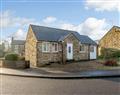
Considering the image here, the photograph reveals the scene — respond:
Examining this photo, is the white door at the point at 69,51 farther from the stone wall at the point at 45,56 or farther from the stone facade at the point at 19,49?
the stone facade at the point at 19,49

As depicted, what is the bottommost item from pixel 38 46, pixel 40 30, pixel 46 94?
pixel 46 94

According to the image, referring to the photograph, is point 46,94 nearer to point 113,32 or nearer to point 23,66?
point 23,66

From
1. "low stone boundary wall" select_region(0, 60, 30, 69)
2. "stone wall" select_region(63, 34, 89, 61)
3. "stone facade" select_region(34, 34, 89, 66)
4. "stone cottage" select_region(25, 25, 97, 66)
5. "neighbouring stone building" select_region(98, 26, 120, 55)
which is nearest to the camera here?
"low stone boundary wall" select_region(0, 60, 30, 69)

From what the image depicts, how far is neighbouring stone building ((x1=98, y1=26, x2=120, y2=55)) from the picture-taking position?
50.8m

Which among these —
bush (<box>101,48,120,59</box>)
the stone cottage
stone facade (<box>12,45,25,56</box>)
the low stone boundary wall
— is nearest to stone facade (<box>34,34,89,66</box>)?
the stone cottage

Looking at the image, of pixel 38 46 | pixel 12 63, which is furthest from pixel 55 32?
pixel 12 63

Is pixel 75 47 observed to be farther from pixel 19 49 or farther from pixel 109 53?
pixel 19 49

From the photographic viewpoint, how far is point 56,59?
34188mm

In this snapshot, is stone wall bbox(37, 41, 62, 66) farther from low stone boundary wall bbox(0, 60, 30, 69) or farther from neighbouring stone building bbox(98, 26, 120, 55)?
neighbouring stone building bbox(98, 26, 120, 55)

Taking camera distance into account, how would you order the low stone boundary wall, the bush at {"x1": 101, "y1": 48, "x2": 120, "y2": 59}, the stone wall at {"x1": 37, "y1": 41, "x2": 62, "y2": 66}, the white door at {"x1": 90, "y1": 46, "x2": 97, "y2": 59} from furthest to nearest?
the bush at {"x1": 101, "y1": 48, "x2": 120, "y2": 59}, the white door at {"x1": 90, "y1": 46, "x2": 97, "y2": 59}, the stone wall at {"x1": 37, "y1": 41, "x2": 62, "y2": 66}, the low stone boundary wall

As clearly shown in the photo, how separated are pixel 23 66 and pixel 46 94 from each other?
54.8 ft

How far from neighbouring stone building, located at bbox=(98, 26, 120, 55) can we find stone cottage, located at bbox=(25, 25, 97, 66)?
11945 mm

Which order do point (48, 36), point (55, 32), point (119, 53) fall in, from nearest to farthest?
point (48, 36)
point (55, 32)
point (119, 53)

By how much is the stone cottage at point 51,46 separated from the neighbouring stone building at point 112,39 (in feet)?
39.2
